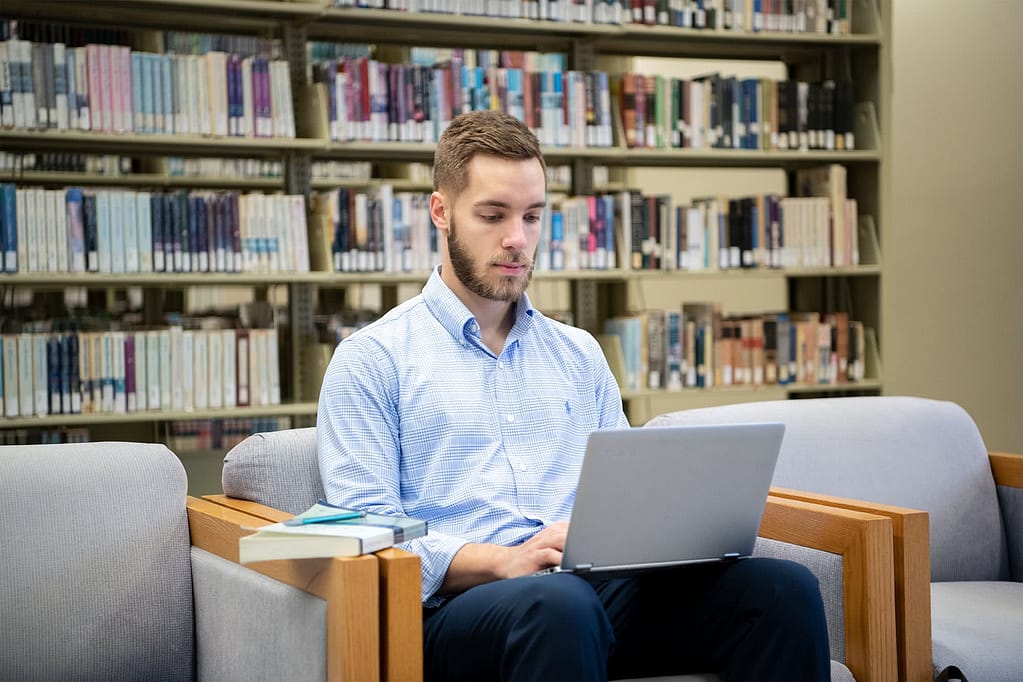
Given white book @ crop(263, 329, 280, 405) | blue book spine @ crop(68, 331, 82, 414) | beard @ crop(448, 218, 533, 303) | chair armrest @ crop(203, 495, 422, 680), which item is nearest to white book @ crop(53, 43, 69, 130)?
blue book spine @ crop(68, 331, 82, 414)

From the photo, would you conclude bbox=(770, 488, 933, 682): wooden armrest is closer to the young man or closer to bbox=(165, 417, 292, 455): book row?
the young man

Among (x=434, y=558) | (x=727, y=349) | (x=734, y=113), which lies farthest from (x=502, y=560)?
(x=734, y=113)

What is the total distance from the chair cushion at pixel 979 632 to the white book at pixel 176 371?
220cm

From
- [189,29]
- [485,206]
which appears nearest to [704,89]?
[189,29]

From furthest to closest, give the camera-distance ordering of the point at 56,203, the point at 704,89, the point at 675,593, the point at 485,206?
the point at 704,89
the point at 56,203
the point at 485,206
the point at 675,593

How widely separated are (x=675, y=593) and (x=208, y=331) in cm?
220

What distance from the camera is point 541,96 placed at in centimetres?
390

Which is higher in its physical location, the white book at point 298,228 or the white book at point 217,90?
the white book at point 217,90

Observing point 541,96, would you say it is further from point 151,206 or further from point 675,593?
point 675,593

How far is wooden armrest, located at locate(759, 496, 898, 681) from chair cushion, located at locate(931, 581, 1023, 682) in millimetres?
124

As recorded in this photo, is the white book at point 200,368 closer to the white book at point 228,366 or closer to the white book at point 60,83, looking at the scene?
the white book at point 228,366

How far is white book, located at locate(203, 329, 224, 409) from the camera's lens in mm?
A: 3584

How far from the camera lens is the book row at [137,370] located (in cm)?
340

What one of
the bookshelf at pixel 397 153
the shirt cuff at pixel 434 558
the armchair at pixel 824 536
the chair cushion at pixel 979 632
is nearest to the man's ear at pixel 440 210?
the armchair at pixel 824 536
